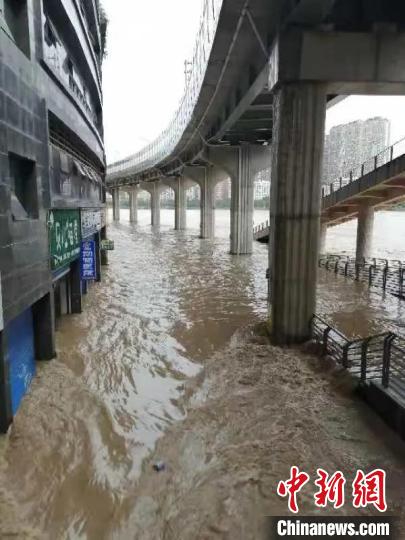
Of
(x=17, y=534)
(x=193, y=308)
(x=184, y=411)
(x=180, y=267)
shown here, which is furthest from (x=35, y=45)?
(x=180, y=267)

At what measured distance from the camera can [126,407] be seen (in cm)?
827

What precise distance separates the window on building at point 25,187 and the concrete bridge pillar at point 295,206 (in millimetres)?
6137

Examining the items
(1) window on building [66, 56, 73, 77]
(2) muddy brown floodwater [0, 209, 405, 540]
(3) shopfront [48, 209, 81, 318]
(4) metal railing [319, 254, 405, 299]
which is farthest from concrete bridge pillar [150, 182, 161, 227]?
(2) muddy brown floodwater [0, 209, 405, 540]

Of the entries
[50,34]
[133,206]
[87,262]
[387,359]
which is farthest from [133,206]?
[387,359]

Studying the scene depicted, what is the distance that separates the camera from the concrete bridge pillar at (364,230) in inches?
1083

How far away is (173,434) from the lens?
23.9 feet

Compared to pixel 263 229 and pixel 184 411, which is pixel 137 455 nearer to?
pixel 184 411

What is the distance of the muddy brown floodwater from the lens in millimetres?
5309

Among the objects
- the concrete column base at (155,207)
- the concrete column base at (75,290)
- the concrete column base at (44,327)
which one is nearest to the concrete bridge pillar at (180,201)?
the concrete column base at (155,207)

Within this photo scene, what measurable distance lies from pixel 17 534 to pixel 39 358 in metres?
5.40

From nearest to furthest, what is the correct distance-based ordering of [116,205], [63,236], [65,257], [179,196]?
[63,236] → [65,257] → [179,196] → [116,205]

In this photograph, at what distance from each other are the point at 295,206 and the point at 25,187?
6708 millimetres

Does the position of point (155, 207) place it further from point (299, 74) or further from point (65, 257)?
point (299, 74)
